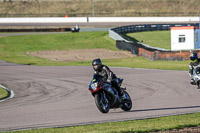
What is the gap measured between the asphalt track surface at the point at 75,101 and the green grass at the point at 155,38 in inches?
1052

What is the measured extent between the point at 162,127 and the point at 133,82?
35.4 ft

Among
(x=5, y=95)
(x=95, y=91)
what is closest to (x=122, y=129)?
(x=95, y=91)

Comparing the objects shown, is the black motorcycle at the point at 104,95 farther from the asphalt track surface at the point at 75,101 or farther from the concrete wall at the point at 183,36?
the concrete wall at the point at 183,36

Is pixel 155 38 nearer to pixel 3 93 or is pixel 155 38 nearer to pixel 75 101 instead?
pixel 3 93

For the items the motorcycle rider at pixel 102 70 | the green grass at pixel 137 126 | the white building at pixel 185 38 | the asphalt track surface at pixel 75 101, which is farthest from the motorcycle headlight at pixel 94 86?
the white building at pixel 185 38

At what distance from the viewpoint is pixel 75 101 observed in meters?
13.8

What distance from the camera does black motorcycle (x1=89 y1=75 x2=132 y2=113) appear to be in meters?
10.5

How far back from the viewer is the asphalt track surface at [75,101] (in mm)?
10312

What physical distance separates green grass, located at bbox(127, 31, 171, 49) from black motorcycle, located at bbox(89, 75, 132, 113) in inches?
1392

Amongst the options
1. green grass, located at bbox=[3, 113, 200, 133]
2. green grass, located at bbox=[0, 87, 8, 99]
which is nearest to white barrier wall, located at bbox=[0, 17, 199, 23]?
green grass, located at bbox=[0, 87, 8, 99]

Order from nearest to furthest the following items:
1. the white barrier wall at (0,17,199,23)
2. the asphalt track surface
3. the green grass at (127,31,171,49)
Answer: the asphalt track surface < the green grass at (127,31,171,49) < the white barrier wall at (0,17,199,23)

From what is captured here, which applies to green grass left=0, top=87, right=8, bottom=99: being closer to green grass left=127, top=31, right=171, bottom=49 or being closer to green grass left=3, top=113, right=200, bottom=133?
green grass left=3, top=113, right=200, bottom=133

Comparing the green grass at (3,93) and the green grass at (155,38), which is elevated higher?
the green grass at (3,93)

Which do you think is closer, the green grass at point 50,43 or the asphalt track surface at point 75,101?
the asphalt track surface at point 75,101
